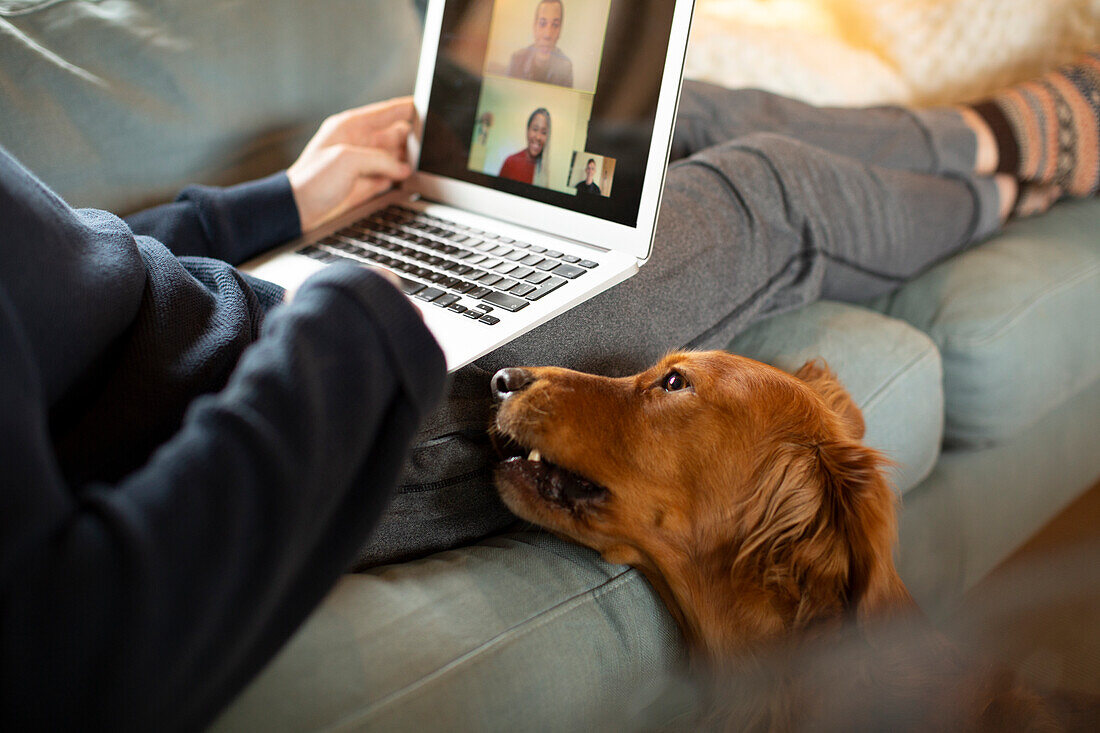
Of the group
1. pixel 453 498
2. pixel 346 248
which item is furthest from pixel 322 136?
pixel 453 498

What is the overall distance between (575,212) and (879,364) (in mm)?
670

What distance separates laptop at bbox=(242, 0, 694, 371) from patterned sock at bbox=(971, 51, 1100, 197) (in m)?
1.41

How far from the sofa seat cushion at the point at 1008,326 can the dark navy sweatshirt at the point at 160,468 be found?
133 centimetres

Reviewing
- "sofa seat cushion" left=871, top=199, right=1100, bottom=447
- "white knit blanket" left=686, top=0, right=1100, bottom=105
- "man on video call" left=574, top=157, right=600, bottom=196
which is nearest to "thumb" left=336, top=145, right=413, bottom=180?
"man on video call" left=574, top=157, right=600, bottom=196

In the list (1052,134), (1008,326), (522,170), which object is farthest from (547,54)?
(1052,134)

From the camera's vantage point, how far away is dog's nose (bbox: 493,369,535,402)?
958 millimetres

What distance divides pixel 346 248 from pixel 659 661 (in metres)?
0.80

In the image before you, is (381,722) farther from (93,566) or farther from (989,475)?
(989,475)

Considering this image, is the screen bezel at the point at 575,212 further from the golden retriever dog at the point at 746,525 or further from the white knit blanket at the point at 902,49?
the white knit blanket at the point at 902,49

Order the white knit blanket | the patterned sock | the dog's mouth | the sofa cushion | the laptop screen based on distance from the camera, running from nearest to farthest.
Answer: the sofa cushion
the dog's mouth
the laptop screen
the patterned sock
the white knit blanket

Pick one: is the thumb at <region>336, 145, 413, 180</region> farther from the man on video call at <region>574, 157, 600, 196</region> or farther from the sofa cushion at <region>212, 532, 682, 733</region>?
the sofa cushion at <region>212, 532, 682, 733</region>

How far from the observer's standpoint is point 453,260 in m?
1.11

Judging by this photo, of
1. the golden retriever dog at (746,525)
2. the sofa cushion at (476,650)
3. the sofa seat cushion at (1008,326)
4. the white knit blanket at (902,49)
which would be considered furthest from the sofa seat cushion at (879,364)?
the white knit blanket at (902,49)

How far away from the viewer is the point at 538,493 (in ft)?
3.11
